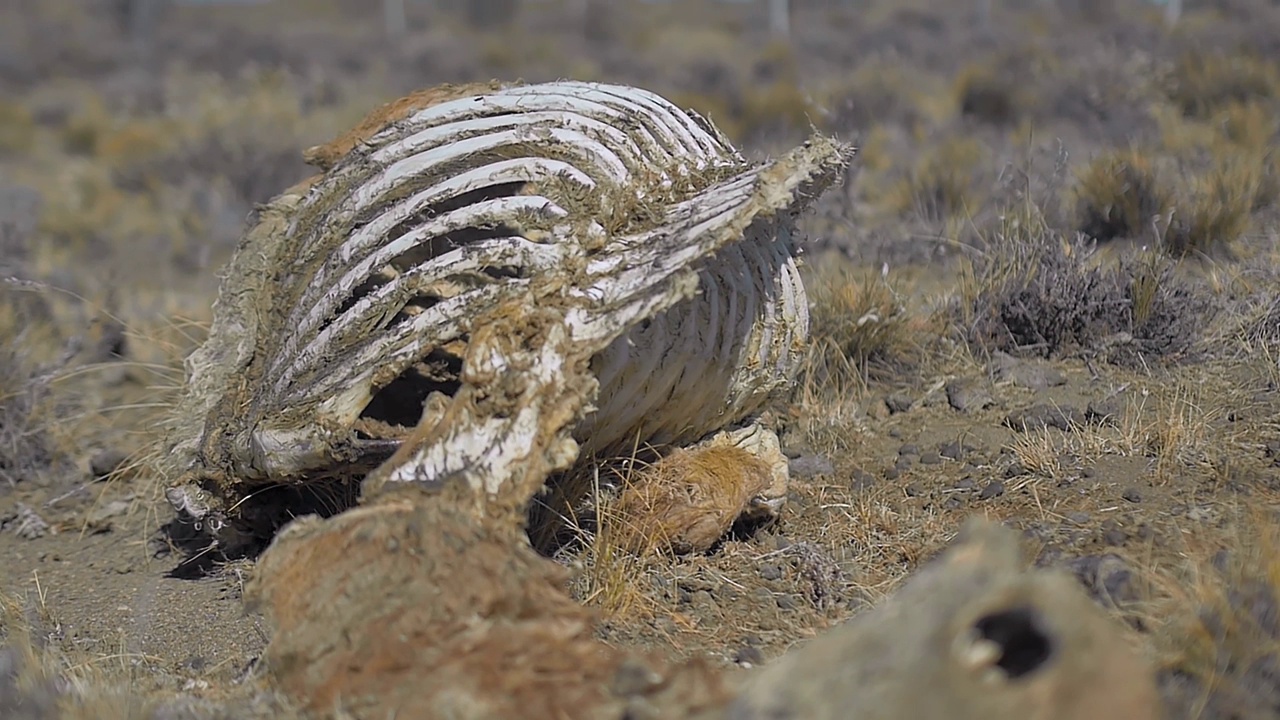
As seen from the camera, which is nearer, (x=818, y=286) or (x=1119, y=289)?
(x=1119, y=289)

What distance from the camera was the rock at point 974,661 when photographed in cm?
162

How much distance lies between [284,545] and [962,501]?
78.2 inches

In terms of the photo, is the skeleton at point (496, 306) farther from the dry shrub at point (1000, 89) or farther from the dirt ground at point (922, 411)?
the dry shrub at point (1000, 89)

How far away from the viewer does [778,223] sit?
11.1 feet

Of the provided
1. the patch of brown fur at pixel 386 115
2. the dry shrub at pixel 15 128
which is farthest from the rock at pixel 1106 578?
the dry shrub at pixel 15 128

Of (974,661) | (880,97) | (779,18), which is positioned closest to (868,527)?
(974,661)

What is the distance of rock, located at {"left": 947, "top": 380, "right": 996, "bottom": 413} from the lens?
4.24m

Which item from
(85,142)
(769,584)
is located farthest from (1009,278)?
(85,142)

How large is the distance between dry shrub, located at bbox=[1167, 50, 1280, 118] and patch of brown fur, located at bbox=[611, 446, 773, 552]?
6.76 metres

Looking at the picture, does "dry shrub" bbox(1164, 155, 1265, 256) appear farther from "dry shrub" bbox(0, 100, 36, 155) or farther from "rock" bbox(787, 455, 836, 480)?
"dry shrub" bbox(0, 100, 36, 155)

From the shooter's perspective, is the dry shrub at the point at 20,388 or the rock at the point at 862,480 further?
the dry shrub at the point at 20,388

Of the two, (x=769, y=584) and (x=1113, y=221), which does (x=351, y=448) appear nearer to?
(x=769, y=584)

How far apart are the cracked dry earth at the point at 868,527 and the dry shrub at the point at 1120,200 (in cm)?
174

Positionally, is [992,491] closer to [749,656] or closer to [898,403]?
[898,403]
